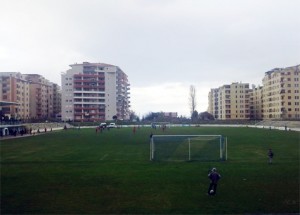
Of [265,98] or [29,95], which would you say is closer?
[29,95]

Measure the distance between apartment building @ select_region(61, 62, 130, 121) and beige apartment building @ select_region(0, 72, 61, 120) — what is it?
11420mm

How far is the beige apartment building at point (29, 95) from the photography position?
113 m

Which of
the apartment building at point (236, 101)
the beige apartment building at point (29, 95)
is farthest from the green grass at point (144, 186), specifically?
the apartment building at point (236, 101)

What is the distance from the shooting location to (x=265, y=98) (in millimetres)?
136000

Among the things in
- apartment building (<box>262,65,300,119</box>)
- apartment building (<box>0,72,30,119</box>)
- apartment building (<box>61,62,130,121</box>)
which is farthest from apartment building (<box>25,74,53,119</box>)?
apartment building (<box>262,65,300,119</box>)

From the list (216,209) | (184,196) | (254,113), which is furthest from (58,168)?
(254,113)

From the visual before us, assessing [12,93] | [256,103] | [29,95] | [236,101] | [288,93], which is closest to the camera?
[12,93]

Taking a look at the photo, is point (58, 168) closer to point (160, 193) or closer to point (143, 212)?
point (160, 193)

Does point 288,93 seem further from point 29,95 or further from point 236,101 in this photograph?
point 29,95

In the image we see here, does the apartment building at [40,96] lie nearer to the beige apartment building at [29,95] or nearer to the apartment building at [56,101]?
the beige apartment building at [29,95]

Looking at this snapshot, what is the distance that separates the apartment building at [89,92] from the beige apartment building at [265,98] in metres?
49.9

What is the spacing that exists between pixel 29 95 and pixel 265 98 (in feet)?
309

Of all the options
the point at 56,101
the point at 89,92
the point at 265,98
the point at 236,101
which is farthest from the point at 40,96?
the point at 265,98

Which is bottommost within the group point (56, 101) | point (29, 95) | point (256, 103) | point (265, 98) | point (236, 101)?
point (256, 103)
